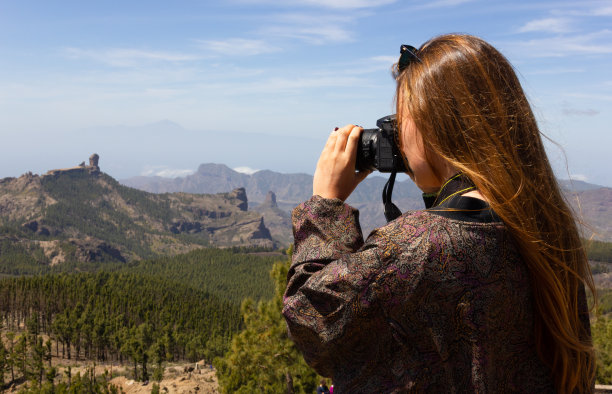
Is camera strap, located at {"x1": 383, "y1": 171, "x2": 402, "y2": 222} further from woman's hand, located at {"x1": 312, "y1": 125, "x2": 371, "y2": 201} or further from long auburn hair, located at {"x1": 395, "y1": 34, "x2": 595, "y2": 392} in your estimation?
long auburn hair, located at {"x1": 395, "y1": 34, "x2": 595, "y2": 392}

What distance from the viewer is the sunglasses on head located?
73.1 inches

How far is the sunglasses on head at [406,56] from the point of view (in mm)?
1856

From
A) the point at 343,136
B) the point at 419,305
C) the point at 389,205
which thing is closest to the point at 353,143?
the point at 343,136

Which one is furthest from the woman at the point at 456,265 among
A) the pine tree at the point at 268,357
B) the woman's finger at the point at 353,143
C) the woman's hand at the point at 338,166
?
the pine tree at the point at 268,357

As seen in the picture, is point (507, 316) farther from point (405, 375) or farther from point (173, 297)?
point (173, 297)

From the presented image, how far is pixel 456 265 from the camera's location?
4.98 feet

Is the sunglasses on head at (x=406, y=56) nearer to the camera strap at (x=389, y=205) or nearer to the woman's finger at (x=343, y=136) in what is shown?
the woman's finger at (x=343, y=136)

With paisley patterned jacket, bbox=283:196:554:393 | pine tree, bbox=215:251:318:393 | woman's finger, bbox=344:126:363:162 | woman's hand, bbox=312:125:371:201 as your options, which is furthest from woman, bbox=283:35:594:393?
pine tree, bbox=215:251:318:393

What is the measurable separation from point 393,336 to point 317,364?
0.31m

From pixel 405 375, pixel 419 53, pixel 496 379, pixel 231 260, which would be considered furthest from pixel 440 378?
pixel 231 260

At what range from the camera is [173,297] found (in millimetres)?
102500

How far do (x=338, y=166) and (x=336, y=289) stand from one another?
1.94 feet

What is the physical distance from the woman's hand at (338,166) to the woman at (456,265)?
11cm

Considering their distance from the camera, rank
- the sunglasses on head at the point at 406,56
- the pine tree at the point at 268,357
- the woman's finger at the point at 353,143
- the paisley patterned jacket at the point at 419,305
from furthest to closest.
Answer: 1. the pine tree at the point at 268,357
2. the woman's finger at the point at 353,143
3. the sunglasses on head at the point at 406,56
4. the paisley patterned jacket at the point at 419,305
